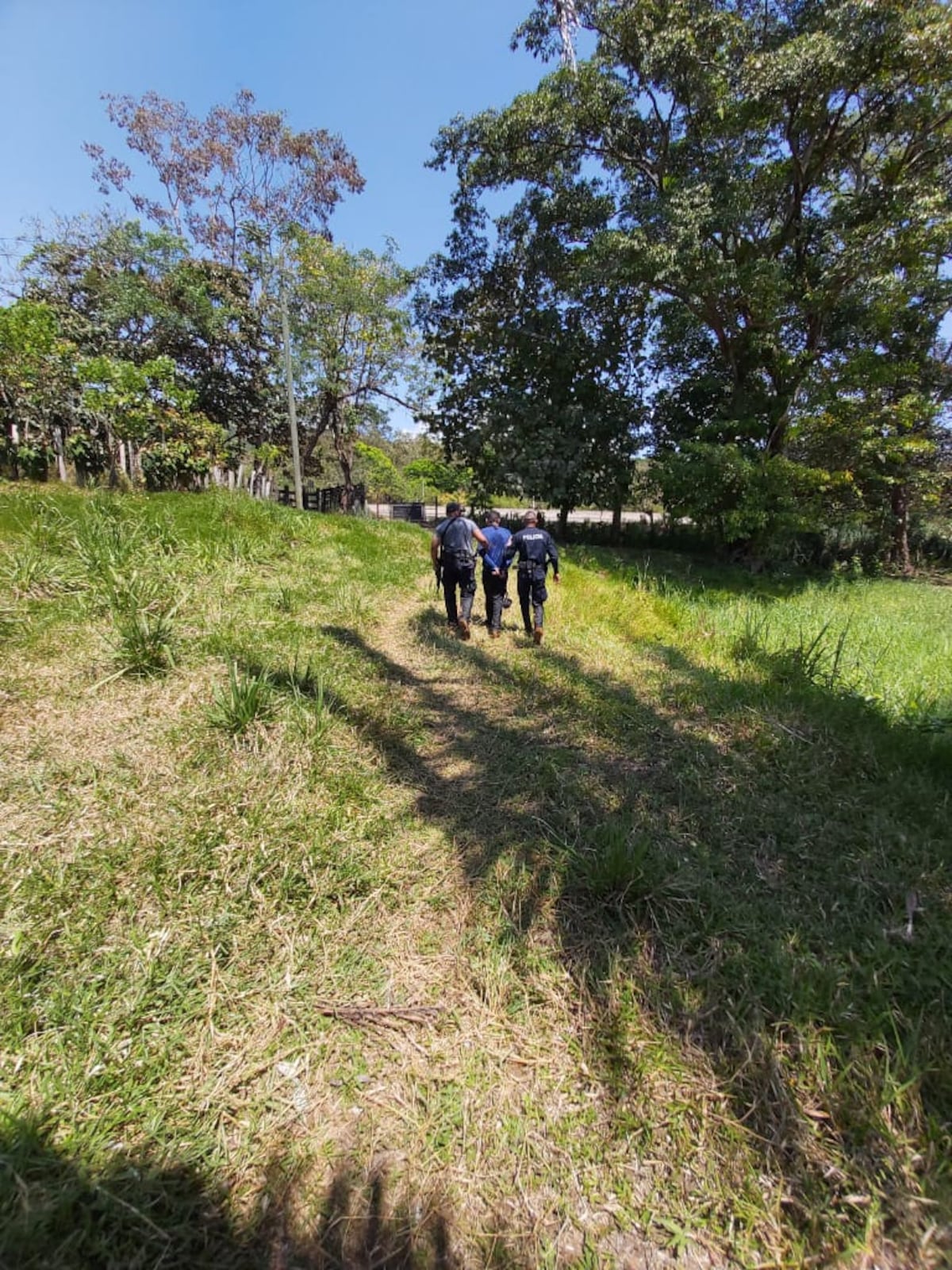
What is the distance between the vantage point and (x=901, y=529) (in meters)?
17.1

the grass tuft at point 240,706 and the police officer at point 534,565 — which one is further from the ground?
the police officer at point 534,565

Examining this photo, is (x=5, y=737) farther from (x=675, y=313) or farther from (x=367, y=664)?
(x=675, y=313)

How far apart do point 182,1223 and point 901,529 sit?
898 inches

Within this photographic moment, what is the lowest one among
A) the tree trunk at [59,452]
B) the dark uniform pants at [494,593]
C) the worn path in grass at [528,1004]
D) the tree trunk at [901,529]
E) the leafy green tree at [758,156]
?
the worn path in grass at [528,1004]

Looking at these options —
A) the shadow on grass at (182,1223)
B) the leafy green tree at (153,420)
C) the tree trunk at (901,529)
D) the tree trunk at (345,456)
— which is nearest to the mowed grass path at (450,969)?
the shadow on grass at (182,1223)

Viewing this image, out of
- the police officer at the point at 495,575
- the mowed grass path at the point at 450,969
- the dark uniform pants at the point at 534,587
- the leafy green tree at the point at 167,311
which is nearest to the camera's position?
the mowed grass path at the point at 450,969

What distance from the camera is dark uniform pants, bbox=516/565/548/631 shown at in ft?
18.2

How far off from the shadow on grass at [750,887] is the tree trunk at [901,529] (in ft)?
55.1

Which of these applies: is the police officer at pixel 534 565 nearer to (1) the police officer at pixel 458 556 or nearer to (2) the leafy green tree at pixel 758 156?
(1) the police officer at pixel 458 556

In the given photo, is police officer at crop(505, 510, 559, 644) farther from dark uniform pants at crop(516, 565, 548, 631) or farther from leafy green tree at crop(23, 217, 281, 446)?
leafy green tree at crop(23, 217, 281, 446)

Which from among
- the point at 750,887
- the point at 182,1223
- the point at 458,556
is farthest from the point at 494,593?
the point at 182,1223

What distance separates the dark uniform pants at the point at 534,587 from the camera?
5.56 m

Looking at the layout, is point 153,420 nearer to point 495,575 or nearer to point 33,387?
point 33,387

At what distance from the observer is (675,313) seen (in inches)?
510
